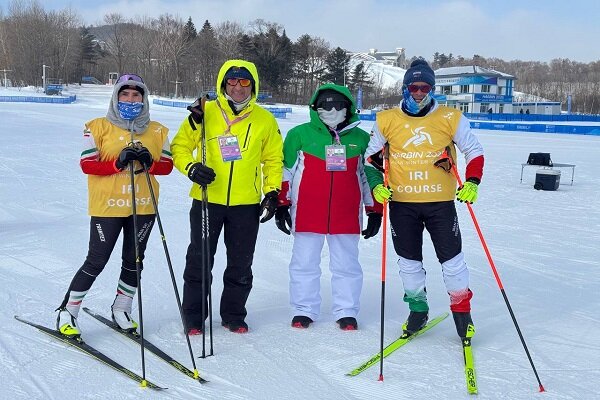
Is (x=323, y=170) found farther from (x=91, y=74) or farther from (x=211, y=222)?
(x=91, y=74)

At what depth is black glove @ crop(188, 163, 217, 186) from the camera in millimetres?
3273

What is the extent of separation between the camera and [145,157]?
312 centimetres

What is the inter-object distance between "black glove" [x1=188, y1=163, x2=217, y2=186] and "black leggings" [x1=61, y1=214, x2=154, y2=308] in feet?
1.23

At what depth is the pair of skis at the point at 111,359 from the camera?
2.91 m

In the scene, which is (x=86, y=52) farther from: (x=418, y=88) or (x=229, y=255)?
(x=418, y=88)

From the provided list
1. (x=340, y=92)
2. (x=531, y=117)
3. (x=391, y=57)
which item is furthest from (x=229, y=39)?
(x=391, y=57)

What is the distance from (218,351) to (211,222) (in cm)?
78

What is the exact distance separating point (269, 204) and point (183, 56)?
69.4 meters

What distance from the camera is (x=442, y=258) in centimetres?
345

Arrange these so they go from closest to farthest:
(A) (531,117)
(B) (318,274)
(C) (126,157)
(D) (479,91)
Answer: (C) (126,157), (B) (318,274), (A) (531,117), (D) (479,91)

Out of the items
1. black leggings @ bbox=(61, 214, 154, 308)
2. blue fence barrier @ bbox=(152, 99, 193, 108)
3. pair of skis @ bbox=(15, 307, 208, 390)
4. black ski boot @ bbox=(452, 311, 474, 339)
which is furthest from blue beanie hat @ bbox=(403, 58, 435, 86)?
blue fence barrier @ bbox=(152, 99, 193, 108)

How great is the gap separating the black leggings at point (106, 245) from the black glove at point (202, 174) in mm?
375

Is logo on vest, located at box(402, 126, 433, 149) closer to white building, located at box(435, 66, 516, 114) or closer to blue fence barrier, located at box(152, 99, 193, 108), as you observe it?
blue fence barrier, located at box(152, 99, 193, 108)

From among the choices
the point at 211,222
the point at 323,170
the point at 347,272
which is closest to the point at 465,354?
the point at 347,272
